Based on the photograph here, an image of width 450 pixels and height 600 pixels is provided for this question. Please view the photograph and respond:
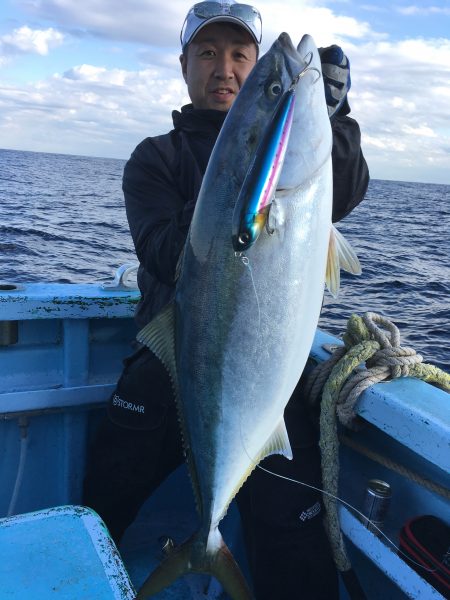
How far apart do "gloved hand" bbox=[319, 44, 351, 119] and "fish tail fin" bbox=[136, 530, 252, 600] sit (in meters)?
1.63

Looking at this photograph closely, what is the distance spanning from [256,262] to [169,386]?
126 cm

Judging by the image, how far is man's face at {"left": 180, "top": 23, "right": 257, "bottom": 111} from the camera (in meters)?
2.80

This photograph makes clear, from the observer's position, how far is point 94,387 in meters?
3.35

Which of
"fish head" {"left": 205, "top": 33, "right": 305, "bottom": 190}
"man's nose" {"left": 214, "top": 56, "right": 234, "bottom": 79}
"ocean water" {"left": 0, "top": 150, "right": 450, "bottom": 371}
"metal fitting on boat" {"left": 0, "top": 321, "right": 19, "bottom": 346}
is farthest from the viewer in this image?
"ocean water" {"left": 0, "top": 150, "right": 450, "bottom": 371}

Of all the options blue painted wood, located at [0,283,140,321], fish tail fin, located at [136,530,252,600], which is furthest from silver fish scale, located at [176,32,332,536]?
blue painted wood, located at [0,283,140,321]

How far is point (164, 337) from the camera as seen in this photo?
6.71 ft

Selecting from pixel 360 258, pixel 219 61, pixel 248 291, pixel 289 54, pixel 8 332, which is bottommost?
pixel 360 258

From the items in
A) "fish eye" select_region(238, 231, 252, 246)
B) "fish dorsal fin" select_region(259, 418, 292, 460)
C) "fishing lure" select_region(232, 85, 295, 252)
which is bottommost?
"fish dorsal fin" select_region(259, 418, 292, 460)

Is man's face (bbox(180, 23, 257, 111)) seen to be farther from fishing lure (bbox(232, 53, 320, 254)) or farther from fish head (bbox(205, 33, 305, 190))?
fishing lure (bbox(232, 53, 320, 254))

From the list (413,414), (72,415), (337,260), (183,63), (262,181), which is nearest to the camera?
(262,181)

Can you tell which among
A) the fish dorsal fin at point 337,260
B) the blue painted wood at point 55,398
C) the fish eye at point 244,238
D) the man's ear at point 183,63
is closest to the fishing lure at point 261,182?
the fish eye at point 244,238

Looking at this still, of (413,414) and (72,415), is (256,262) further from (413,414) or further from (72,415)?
(72,415)

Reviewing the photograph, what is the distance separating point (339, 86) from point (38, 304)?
198 cm

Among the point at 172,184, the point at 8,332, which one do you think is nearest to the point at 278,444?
the point at 172,184
